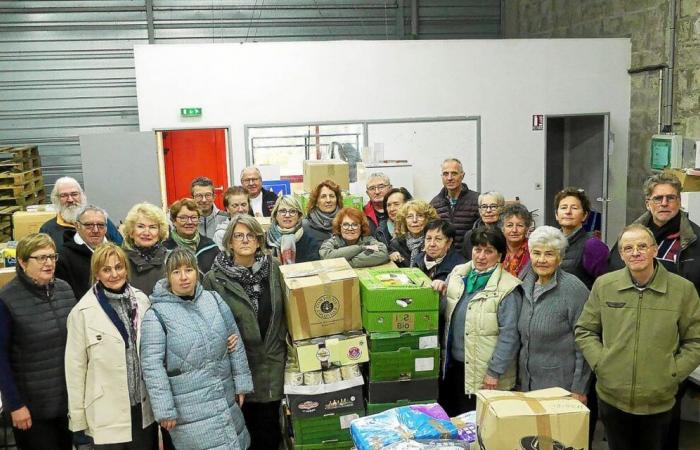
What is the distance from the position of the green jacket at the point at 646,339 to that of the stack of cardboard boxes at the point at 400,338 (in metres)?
0.75

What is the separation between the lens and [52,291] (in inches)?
114

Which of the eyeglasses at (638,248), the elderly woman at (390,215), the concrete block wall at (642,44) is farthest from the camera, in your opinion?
the concrete block wall at (642,44)

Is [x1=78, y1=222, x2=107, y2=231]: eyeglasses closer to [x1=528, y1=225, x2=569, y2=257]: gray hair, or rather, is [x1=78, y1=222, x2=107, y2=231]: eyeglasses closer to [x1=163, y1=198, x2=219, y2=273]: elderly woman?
[x1=163, y1=198, x2=219, y2=273]: elderly woman

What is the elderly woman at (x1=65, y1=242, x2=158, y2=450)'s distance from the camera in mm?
2768

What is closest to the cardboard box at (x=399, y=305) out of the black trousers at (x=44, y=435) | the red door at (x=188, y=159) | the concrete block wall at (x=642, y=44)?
the black trousers at (x=44, y=435)

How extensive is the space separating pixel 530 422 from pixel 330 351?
122cm

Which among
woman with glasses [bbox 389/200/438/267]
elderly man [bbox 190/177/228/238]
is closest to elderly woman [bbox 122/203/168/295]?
elderly man [bbox 190/177/228/238]

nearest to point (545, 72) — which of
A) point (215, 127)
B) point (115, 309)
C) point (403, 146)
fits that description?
point (403, 146)

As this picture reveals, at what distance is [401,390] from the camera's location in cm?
320

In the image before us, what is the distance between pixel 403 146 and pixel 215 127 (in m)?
2.00

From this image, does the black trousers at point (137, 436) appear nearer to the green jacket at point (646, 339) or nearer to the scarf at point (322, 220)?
the scarf at point (322, 220)

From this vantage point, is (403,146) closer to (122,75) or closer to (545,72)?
(545,72)

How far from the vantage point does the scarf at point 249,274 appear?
10.2ft

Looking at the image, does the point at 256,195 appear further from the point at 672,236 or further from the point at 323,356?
the point at 672,236
